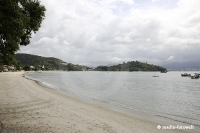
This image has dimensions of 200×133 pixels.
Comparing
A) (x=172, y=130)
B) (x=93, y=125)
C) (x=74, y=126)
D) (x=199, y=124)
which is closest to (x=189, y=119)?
(x=199, y=124)

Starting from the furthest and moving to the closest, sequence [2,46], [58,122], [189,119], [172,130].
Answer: [189,119], [172,130], [58,122], [2,46]

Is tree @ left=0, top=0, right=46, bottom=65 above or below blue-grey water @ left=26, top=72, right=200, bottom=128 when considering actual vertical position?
above

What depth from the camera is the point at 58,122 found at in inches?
398

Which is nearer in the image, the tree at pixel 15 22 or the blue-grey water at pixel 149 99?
the tree at pixel 15 22

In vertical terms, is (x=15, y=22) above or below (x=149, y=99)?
above

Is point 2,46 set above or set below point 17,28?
below

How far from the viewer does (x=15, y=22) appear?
7488 millimetres

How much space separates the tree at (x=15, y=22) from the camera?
288 inches

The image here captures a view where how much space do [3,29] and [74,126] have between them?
21.3 ft

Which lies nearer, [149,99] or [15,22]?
[15,22]

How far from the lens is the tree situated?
731cm

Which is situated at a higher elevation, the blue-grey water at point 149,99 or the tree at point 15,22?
the tree at point 15,22

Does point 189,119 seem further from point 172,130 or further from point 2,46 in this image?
point 2,46

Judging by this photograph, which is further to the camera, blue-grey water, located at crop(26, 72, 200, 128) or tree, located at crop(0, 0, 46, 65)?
blue-grey water, located at crop(26, 72, 200, 128)
